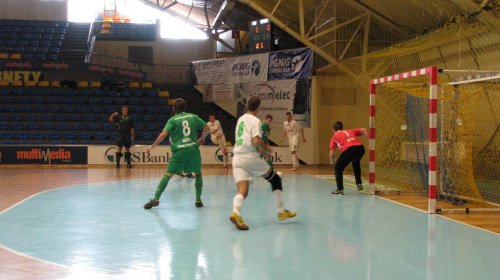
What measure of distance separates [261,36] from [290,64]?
3077mm

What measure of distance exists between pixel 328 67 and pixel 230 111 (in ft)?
26.3

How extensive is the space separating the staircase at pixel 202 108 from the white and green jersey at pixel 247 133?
16964 millimetres

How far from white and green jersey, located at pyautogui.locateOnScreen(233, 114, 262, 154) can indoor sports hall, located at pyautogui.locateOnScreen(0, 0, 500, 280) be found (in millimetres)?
111

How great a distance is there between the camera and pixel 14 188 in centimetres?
1233

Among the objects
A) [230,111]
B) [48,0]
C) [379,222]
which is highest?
[48,0]

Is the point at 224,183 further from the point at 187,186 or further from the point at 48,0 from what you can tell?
the point at 48,0

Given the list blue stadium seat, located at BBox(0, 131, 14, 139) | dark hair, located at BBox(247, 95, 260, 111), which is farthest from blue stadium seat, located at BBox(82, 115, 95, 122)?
dark hair, located at BBox(247, 95, 260, 111)

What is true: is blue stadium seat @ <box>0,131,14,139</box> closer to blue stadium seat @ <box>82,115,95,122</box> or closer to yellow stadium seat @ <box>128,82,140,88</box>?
blue stadium seat @ <box>82,115,95,122</box>

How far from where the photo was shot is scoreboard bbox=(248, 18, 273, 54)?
22688mm

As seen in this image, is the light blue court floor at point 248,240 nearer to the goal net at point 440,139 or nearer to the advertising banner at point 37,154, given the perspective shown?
the goal net at point 440,139

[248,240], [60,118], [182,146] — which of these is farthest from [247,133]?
[60,118]

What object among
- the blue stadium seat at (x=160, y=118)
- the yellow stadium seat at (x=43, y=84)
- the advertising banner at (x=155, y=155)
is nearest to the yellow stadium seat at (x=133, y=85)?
the yellow stadium seat at (x=43, y=84)

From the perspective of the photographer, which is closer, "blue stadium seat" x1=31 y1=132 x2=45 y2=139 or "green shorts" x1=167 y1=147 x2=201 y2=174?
"green shorts" x1=167 y1=147 x2=201 y2=174

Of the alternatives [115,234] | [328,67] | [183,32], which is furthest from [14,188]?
[183,32]
